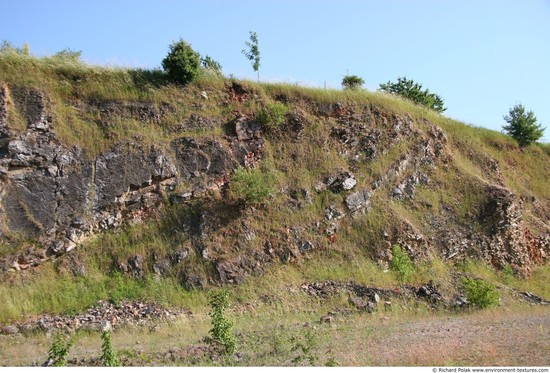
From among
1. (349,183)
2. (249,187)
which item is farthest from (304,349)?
(349,183)

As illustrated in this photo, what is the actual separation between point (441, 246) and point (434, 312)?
3.95 m

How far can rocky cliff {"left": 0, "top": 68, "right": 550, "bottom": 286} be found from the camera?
1608 centimetres

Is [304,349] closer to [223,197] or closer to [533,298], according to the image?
[223,197]

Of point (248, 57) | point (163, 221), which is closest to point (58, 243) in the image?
point (163, 221)

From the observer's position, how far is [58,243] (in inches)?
Result: 610

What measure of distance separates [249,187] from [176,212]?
9.02 ft

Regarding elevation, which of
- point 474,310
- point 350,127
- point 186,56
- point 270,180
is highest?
point 186,56

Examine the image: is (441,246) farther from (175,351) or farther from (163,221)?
(175,351)

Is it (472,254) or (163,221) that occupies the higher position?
(163,221)

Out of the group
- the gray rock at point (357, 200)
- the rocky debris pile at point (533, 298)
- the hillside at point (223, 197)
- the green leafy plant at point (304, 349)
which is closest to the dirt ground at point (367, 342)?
the green leafy plant at point (304, 349)

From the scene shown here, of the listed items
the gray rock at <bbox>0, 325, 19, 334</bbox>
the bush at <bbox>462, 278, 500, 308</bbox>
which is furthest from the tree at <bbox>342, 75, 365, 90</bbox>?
the gray rock at <bbox>0, 325, 19, 334</bbox>

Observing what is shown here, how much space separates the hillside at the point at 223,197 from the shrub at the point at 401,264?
0.34m

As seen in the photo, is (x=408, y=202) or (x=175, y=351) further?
(x=408, y=202)

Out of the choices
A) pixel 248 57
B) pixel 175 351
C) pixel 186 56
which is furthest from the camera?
Answer: pixel 248 57
